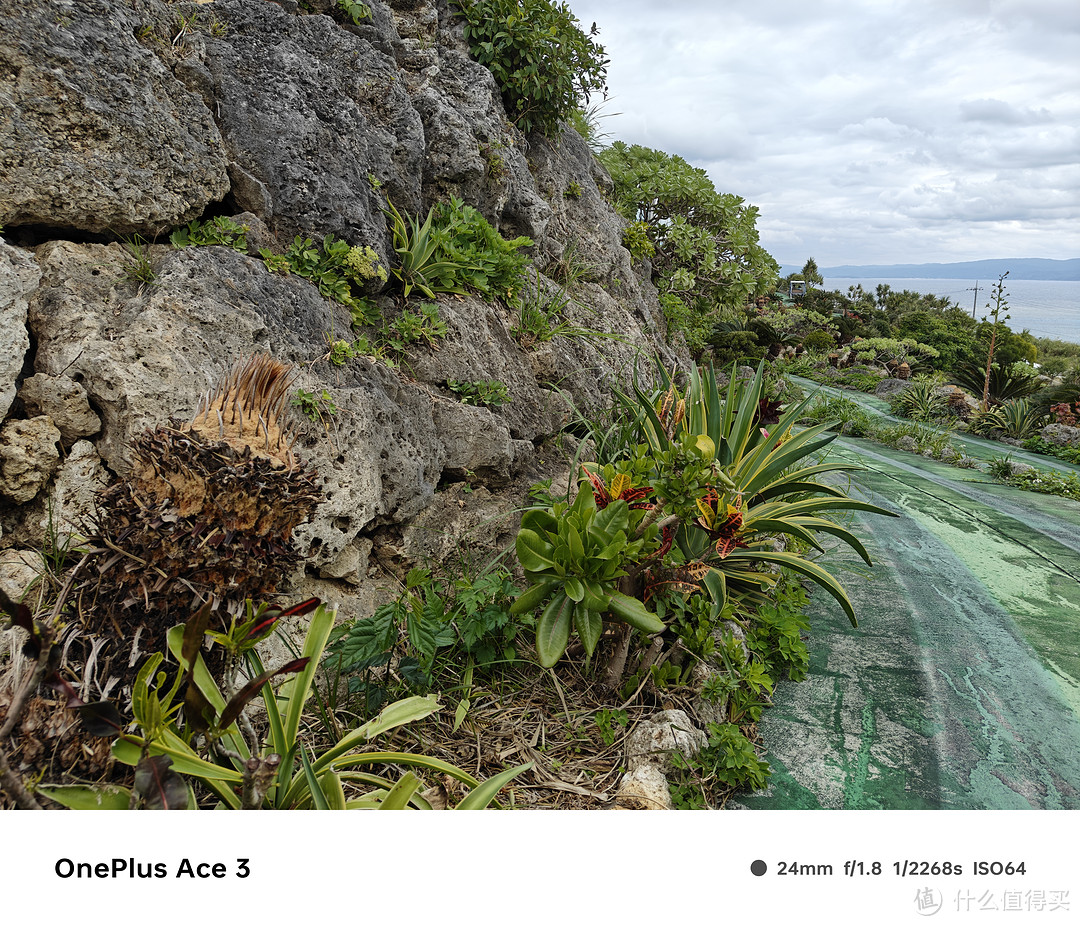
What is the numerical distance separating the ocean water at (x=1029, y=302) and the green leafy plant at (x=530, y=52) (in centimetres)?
832

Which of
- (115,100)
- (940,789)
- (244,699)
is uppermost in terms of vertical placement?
(115,100)

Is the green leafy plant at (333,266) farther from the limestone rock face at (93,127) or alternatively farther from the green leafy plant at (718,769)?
the green leafy plant at (718,769)

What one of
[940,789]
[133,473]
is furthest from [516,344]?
[940,789]

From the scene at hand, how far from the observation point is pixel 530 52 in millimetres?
4656

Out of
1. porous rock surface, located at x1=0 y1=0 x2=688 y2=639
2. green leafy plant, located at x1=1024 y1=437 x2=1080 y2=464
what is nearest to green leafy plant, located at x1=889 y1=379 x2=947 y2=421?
green leafy plant, located at x1=1024 y1=437 x2=1080 y2=464

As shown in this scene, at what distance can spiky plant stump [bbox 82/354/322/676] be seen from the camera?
1.36 metres

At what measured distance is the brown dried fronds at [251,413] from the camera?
1491 mm

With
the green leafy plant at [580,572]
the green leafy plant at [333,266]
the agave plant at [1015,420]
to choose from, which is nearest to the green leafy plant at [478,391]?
the green leafy plant at [333,266]

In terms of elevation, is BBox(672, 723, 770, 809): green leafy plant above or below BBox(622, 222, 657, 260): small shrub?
below

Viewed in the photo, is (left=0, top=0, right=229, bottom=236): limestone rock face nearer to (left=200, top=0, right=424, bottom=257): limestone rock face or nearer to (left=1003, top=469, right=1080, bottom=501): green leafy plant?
(left=200, top=0, right=424, bottom=257): limestone rock face

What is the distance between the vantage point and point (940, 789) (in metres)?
1.90

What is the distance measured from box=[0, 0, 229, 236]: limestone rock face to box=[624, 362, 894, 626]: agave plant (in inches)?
87.3
